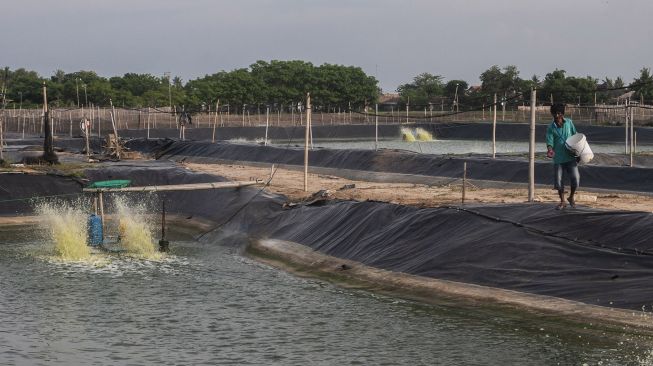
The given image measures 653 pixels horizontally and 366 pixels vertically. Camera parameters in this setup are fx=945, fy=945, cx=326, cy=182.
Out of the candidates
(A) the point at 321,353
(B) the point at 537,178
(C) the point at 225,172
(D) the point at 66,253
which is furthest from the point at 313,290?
(C) the point at 225,172

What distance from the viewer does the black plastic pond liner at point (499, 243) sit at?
16.7 meters

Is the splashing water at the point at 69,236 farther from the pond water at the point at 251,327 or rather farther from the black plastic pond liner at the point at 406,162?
the black plastic pond liner at the point at 406,162

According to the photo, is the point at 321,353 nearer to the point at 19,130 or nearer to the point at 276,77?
the point at 19,130

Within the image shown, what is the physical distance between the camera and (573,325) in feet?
52.0

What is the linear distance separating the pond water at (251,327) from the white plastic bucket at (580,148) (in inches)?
139

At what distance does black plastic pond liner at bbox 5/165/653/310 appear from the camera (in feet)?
54.6

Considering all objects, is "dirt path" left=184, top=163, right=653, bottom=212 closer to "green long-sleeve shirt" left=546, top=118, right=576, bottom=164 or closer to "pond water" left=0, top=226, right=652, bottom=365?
"green long-sleeve shirt" left=546, top=118, right=576, bottom=164

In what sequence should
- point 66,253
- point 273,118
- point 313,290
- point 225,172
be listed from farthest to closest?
1. point 273,118
2. point 225,172
3. point 66,253
4. point 313,290

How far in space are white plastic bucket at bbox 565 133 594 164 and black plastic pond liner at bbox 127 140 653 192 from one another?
11.2 m

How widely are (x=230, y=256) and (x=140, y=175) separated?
13686 millimetres

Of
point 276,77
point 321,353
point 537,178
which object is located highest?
point 276,77

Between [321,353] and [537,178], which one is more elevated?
[537,178]

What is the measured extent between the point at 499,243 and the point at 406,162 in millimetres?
19472

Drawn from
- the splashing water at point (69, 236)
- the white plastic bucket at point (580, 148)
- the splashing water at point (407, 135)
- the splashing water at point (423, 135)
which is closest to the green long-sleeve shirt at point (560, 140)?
the white plastic bucket at point (580, 148)
